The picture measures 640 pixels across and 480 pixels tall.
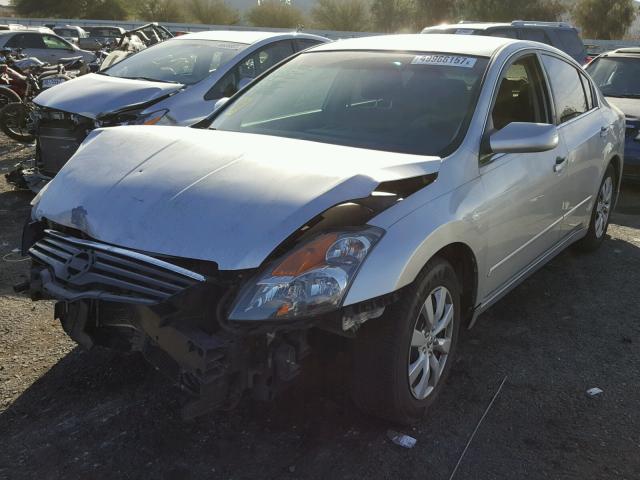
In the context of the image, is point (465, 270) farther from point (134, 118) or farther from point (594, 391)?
point (134, 118)

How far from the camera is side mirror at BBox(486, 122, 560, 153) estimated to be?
11.1 ft

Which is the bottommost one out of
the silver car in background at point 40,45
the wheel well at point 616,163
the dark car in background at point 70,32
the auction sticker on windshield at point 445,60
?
the dark car in background at point 70,32

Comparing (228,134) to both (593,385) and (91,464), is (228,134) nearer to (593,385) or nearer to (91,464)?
(91,464)

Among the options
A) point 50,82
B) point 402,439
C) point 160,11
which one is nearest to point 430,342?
point 402,439

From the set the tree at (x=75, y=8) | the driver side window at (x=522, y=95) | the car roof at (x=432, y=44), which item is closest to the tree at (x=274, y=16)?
the tree at (x=75, y=8)

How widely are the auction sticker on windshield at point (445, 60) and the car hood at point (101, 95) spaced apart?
11.8 ft

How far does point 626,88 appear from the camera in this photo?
8.97m

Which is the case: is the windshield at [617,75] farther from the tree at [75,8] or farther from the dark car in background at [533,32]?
the tree at [75,8]

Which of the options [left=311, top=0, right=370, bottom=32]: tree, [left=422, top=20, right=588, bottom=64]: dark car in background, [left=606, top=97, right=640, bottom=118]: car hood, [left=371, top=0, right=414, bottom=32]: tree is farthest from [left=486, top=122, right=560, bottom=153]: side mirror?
[left=371, top=0, right=414, bottom=32]: tree

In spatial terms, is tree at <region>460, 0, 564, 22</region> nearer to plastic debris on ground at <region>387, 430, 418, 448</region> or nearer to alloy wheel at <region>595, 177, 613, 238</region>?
alloy wheel at <region>595, 177, 613, 238</region>

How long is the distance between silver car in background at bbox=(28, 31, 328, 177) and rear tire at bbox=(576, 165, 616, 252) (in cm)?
349

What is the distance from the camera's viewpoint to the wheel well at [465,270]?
3.34 metres

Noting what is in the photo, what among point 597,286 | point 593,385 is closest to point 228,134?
point 593,385

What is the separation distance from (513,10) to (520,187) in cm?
4156
